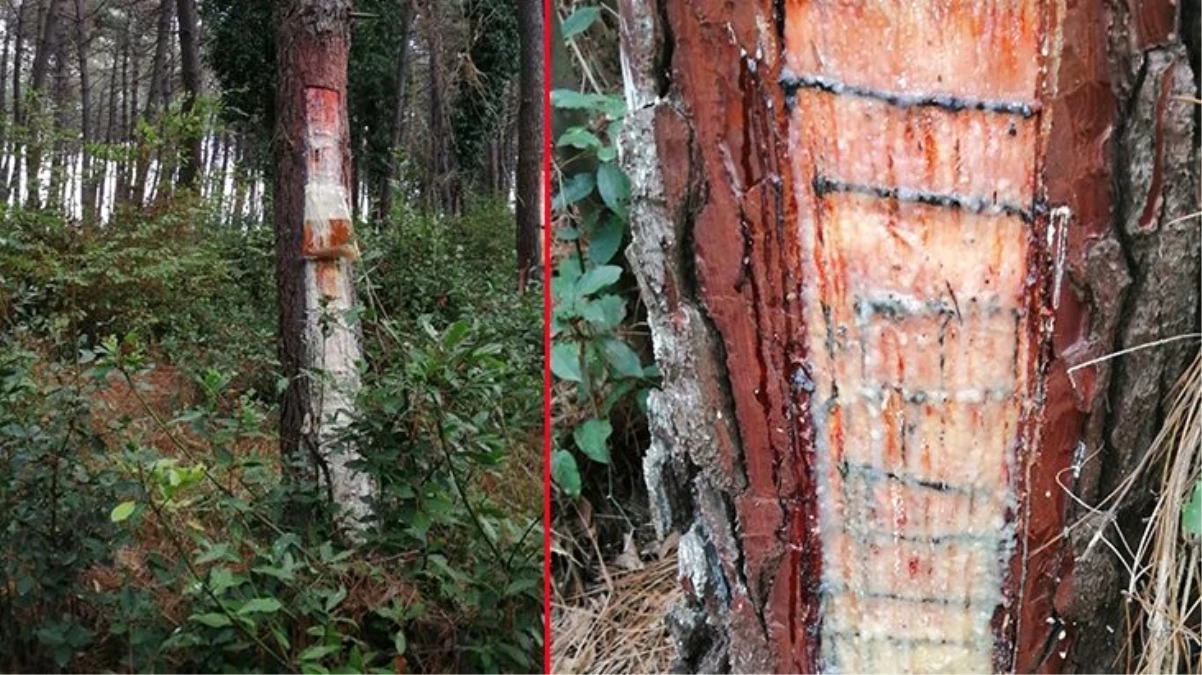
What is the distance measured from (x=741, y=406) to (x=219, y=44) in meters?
11.3

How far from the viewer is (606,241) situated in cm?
159

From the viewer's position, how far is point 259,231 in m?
10.3

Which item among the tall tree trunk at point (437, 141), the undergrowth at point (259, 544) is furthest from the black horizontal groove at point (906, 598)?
the tall tree trunk at point (437, 141)

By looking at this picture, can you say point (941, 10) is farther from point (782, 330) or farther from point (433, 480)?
point (433, 480)

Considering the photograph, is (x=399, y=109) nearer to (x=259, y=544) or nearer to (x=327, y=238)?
(x=327, y=238)

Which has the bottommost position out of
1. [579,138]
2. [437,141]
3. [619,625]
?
[619,625]

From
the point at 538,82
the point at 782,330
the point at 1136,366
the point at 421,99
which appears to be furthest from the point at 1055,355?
the point at 421,99

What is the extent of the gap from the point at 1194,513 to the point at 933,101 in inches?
15.8

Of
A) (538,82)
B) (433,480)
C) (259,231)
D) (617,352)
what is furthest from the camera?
(259,231)

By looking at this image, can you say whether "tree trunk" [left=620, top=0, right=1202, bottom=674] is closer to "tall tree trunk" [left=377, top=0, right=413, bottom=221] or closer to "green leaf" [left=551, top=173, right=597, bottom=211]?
"green leaf" [left=551, top=173, right=597, bottom=211]

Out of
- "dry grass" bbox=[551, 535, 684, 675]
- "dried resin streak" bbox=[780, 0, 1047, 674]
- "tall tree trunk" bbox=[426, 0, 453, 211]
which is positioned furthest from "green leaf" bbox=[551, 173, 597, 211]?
"tall tree trunk" bbox=[426, 0, 453, 211]

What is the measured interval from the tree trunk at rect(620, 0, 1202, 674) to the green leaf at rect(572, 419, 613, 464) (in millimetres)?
672

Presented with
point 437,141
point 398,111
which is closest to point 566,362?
point 398,111

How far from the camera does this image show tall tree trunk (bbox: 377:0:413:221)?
11695 millimetres
